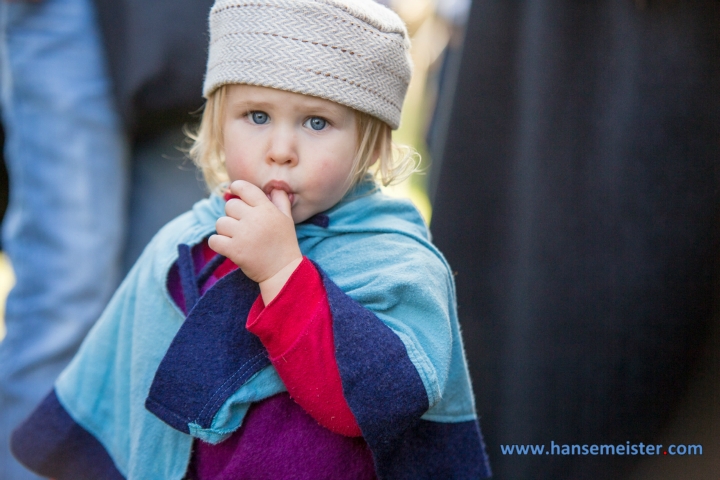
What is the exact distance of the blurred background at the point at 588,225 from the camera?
138 cm

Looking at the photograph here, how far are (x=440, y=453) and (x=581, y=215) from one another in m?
0.61

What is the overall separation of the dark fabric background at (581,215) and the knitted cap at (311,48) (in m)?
0.55

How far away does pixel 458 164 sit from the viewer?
1.61 metres

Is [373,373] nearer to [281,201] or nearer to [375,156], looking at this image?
[281,201]

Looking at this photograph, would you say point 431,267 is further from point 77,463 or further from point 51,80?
point 51,80

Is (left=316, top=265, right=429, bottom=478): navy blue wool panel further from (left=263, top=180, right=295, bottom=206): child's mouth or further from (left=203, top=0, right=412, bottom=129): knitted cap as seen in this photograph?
(left=203, top=0, right=412, bottom=129): knitted cap

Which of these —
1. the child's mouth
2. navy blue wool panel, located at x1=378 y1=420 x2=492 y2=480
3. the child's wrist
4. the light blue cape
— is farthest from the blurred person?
navy blue wool panel, located at x1=378 y1=420 x2=492 y2=480

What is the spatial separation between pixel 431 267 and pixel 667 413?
65 cm

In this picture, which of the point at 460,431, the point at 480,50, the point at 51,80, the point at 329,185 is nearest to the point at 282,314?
the point at 329,185

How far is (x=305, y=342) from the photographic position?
3.14 feet

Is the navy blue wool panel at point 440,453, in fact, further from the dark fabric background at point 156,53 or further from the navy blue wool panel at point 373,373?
the dark fabric background at point 156,53

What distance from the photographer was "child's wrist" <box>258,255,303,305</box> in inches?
38.6

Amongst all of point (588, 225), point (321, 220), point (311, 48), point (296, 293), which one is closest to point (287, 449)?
point (296, 293)

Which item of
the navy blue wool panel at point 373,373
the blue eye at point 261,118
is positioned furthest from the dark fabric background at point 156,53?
the navy blue wool panel at point 373,373
